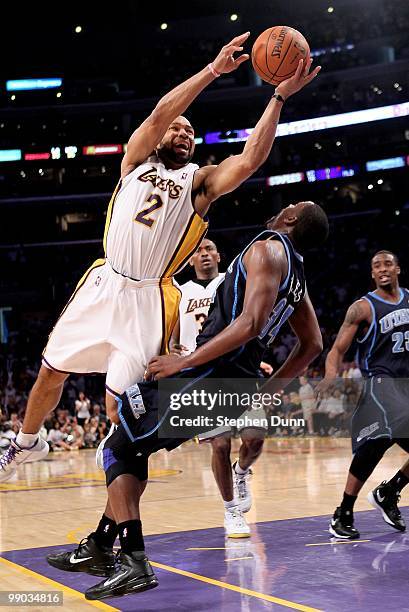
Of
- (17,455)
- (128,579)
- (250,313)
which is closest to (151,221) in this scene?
(250,313)

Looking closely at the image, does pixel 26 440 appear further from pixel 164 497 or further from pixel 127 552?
pixel 164 497

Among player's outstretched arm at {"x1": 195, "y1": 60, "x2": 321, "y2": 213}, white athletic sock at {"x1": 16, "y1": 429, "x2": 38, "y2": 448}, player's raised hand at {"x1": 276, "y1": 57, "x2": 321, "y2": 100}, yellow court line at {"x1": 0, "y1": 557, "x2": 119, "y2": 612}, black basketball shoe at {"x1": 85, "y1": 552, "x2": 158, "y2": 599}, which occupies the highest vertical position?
player's raised hand at {"x1": 276, "y1": 57, "x2": 321, "y2": 100}

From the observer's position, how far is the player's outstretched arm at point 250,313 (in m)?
3.93

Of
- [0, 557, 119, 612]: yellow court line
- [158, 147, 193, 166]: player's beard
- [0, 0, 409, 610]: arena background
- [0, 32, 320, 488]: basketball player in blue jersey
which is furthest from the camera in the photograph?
[0, 0, 409, 610]: arena background

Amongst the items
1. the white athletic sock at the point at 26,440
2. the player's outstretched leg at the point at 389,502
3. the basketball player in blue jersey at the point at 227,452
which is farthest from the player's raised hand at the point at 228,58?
the player's outstretched leg at the point at 389,502

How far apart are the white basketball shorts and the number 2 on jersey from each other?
13.6 inches

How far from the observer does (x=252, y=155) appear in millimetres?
4363

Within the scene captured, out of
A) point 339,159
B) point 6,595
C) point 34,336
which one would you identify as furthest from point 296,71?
point 339,159

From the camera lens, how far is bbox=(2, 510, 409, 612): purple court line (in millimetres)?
4402

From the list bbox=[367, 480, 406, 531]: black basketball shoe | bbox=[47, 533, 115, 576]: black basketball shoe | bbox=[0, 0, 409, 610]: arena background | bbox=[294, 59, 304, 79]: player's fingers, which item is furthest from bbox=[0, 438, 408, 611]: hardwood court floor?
bbox=[0, 0, 409, 610]: arena background

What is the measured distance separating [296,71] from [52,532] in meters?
4.42

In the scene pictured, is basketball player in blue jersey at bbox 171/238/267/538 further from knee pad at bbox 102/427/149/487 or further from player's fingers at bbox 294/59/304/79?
player's fingers at bbox 294/59/304/79

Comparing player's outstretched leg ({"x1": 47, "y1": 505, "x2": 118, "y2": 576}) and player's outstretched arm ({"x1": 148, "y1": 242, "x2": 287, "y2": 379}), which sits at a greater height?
player's outstretched arm ({"x1": 148, "y1": 242, "x2": 287, "y2": 379})

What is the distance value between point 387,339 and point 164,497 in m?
3.74
